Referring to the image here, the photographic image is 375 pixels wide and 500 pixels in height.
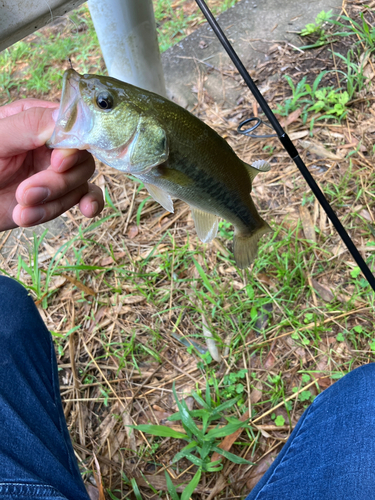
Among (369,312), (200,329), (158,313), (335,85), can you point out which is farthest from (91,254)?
(335,85)

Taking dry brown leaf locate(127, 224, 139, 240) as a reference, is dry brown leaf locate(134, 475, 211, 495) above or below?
below

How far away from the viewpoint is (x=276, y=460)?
1.71 metres

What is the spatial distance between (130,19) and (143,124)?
1.47m

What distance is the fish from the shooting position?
1.24 metres

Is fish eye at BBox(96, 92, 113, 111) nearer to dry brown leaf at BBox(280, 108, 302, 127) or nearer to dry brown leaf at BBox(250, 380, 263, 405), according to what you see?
dry brown leaf at BBox(250, 380, 263, 405)

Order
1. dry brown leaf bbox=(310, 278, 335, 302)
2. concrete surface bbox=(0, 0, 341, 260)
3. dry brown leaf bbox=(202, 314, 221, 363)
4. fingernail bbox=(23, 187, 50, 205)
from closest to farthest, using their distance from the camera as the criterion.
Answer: fingernail bbox=(23, 187, 50, 205) → dry brown leaf bbox=(202, 314, 221, 363) → dry brown leaf bbox=(310, 278, 335, 302) → concrete surface bbox=(0, 0, 341, 260)

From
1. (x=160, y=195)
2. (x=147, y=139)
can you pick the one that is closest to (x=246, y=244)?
(x=160, y=195)

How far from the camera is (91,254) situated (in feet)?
9.32

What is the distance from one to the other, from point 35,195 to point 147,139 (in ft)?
1.51

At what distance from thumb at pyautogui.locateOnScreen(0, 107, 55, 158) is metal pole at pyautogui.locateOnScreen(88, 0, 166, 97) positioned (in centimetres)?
138

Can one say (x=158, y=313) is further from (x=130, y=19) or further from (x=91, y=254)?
(x=130, y=19)

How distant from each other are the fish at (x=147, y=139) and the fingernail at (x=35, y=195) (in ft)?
0.63

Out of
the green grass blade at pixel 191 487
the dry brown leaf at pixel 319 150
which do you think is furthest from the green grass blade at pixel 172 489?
the dry brown leaf at pixel 319 150

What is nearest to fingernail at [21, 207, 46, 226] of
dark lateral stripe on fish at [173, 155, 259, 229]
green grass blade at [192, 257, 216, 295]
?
dark lateral stripe on fish at [173, 155, 259, 229]
